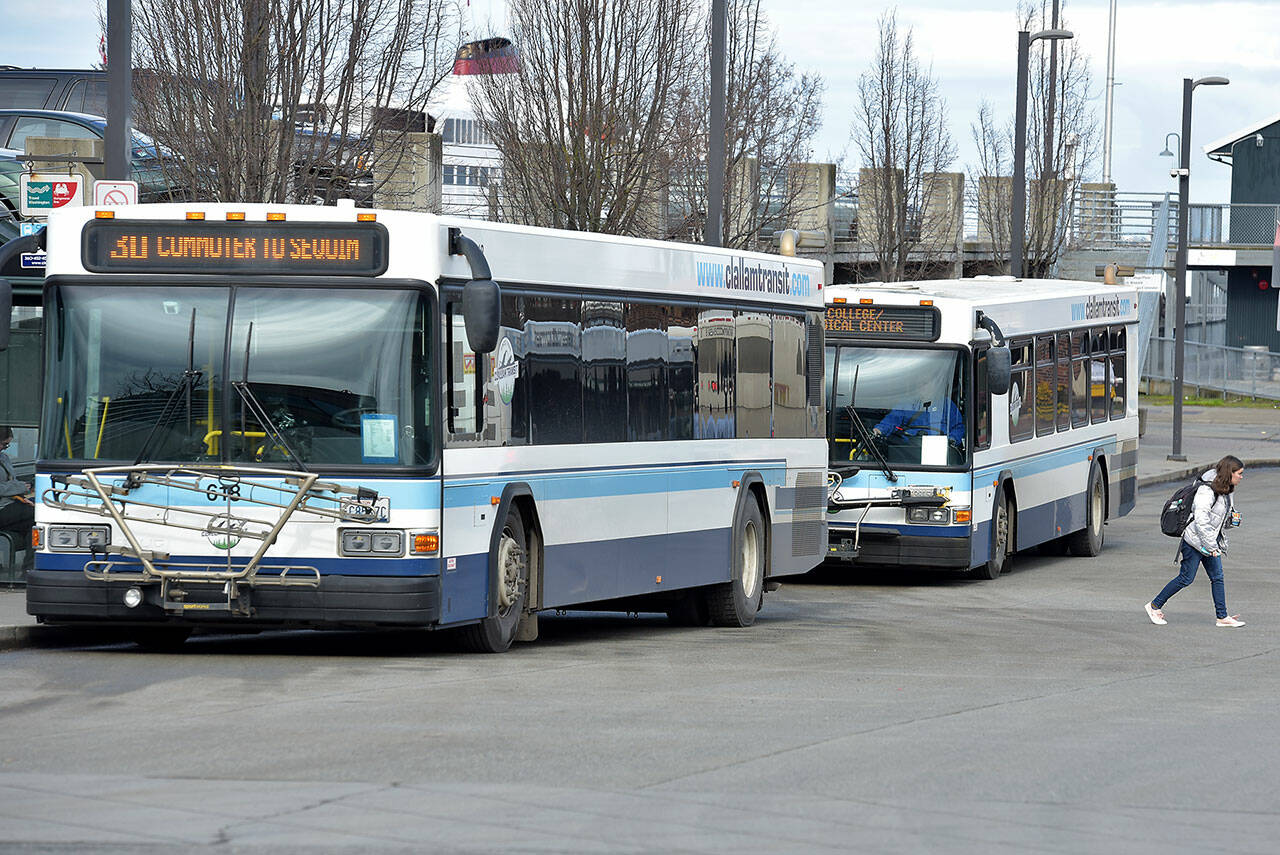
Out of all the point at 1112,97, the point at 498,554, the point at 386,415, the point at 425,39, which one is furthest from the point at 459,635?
the point at 1112,97

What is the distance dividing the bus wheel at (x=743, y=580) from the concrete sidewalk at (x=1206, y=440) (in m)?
16.1

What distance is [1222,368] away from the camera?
63.6m

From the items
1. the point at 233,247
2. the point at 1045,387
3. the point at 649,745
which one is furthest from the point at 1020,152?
the point at 649,745

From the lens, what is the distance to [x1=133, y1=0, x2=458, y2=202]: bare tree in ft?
65.2

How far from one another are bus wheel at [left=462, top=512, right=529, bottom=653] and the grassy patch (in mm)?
48395

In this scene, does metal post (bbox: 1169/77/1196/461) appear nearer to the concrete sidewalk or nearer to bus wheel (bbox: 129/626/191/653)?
the concrete sidewalk

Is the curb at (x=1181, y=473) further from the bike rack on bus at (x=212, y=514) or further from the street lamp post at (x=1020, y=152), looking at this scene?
the bike rack on bus at (x=212, y=514)

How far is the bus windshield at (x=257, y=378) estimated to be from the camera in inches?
491

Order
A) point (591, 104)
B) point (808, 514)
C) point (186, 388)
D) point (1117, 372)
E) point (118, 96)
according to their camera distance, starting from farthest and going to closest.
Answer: point (1117, 372) → point (591, 104) → point (808, 514) → point (118, 96) → point (186, 388)

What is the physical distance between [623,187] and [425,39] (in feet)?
19.2

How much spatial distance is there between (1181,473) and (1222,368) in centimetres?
2531

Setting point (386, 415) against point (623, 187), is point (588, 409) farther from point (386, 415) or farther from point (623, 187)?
point (623, 187)

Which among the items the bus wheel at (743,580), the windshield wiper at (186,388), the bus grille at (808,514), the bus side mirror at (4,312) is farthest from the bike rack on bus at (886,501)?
the bus side mirror at (4,312)

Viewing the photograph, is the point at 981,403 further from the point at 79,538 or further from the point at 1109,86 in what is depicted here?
the point at 1109,86
